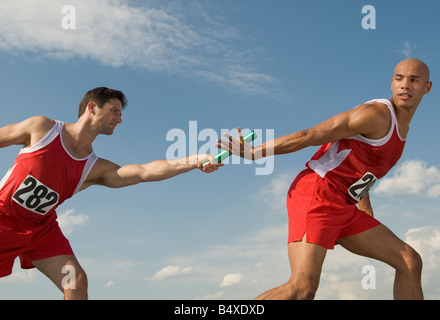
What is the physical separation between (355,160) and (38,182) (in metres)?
4.20

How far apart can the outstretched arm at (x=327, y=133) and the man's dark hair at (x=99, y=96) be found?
2340mm

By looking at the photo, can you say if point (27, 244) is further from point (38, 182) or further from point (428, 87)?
point (428, 87)

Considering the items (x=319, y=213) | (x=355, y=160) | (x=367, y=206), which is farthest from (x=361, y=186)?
(x=367, y=206)

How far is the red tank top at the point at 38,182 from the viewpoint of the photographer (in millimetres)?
6223

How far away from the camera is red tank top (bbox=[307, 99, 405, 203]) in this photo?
5836 mm

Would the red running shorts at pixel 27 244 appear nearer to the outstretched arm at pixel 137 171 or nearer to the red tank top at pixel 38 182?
the red tank top at pixel 38 182

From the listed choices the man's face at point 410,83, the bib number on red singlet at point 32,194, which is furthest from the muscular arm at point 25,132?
the man's face at point 410,83

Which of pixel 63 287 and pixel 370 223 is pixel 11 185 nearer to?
pixel 63 287

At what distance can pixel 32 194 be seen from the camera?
6195 millimetres
